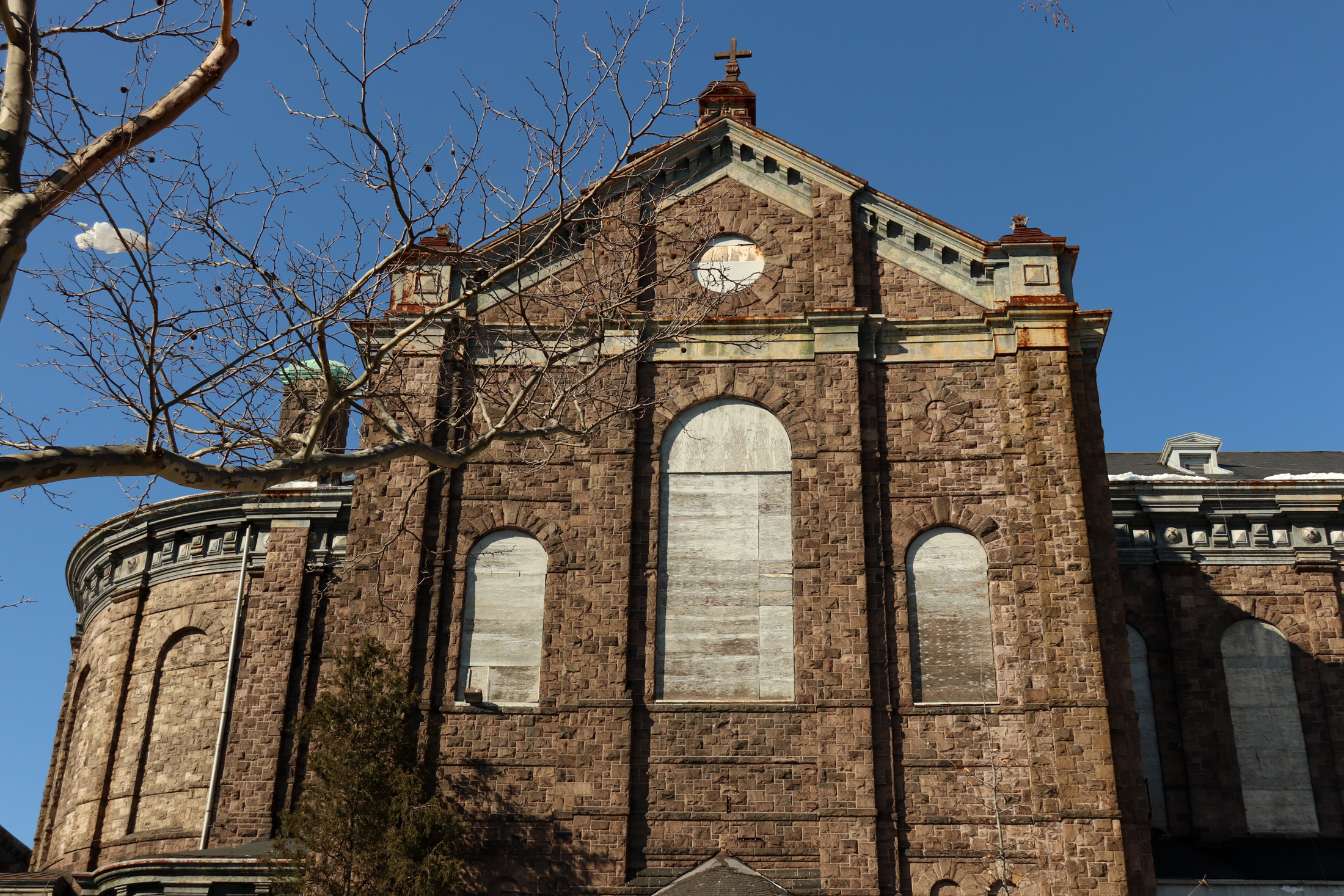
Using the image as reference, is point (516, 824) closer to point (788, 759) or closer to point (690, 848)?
point (690, 848)

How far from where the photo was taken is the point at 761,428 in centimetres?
2339

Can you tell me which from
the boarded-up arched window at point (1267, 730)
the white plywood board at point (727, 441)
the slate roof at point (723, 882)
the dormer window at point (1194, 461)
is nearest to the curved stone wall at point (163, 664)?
the white plywood board at point (727, 441)

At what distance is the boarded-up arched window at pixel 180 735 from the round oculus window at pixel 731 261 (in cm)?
1268

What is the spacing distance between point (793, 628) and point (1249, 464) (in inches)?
723

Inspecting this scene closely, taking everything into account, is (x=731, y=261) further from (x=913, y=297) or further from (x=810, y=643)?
(x=810, y=643)

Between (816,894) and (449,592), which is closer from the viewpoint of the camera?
(816,894)

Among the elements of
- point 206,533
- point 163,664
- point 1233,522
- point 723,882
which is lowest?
point 723,882

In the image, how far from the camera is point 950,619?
2186 cm

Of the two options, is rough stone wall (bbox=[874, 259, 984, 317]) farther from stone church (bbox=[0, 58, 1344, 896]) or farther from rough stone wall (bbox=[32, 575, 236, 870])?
rough stone wall (bbox=[32, 575, 236, 870])

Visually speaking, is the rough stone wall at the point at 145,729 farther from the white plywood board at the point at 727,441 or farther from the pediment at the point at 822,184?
the pediment at the point at 822,184

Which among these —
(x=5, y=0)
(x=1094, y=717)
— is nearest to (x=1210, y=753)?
(x=1094, y=717)

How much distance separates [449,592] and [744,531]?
5297 millimetres

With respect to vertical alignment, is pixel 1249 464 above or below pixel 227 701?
above

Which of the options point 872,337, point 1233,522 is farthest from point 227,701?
point 1233,522
